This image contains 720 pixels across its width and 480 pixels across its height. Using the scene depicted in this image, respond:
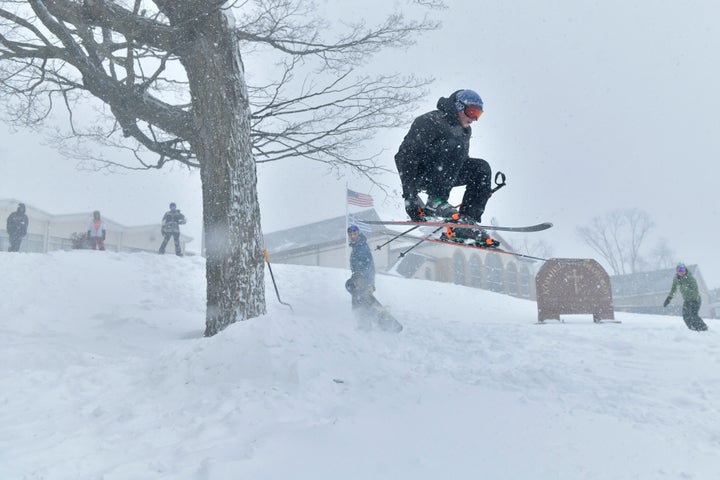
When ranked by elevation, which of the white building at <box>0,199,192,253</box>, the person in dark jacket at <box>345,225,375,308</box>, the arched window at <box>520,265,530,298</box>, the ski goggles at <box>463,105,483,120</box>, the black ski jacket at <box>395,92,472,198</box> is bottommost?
the arched window at <box>520,265,530,298</box>

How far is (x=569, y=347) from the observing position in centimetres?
723

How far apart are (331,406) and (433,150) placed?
115 inches

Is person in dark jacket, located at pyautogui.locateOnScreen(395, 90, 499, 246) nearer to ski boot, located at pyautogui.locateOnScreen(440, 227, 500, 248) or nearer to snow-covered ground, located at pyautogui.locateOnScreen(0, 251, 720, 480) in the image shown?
ski boot, located at pyautogui.locateOnScreen(440, 227, 500, 248)

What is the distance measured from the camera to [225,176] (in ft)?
19.1

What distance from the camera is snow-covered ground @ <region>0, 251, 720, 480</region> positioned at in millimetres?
2574

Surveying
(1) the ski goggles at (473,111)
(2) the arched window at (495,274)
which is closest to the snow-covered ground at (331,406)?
(1) the ski goggles at (473,111)

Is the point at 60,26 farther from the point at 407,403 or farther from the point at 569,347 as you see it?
the point at 569,347

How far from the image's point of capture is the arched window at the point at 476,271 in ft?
115

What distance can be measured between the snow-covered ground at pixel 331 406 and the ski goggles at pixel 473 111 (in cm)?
272

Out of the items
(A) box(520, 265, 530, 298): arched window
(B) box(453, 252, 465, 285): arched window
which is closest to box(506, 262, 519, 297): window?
(A) box(520, 265, 530, 298): arched window

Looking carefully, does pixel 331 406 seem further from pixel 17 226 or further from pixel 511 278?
pixel 511 278

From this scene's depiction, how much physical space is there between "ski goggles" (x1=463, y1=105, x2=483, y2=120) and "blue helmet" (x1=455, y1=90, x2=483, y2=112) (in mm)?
21

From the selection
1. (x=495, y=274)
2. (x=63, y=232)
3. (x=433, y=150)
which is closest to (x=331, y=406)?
(x=433, y=150)

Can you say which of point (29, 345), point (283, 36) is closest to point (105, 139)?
point (283, 36)
